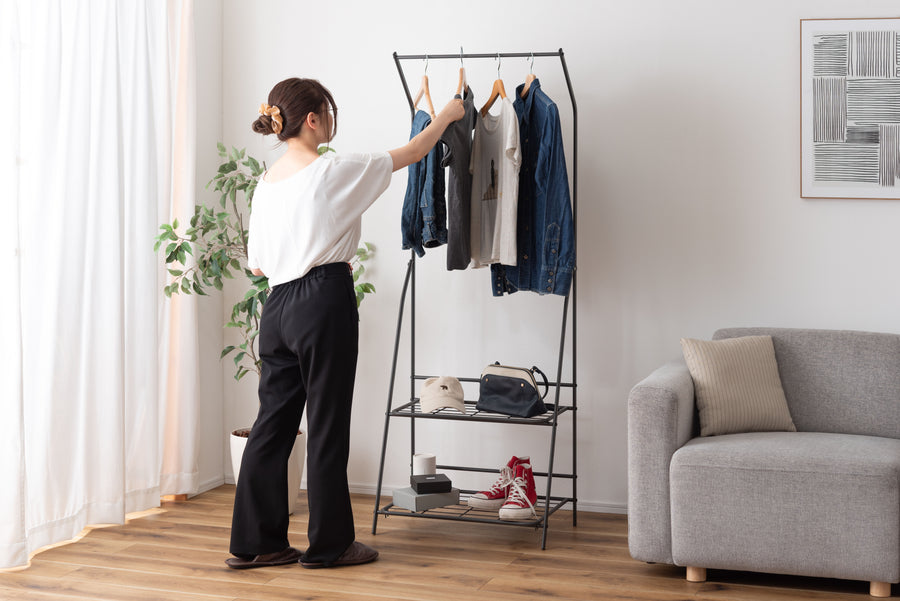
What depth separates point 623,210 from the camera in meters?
3.72

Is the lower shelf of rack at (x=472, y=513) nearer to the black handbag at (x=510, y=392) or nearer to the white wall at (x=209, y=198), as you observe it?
the black handbag at (x=510, y=392)

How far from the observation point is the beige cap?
343cm

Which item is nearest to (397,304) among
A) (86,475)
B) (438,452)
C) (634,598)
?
(438,452)

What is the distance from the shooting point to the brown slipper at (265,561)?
299 cm

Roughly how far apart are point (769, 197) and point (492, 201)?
111cm

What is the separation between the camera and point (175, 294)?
388cm

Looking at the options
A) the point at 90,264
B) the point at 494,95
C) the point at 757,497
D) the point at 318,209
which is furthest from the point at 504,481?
the point at 90,264

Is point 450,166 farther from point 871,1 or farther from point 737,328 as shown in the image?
point 871,1

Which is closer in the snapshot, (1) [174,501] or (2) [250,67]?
(1) [174,501]

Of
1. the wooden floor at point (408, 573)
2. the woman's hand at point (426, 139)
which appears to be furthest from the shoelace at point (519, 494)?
the woman's hand at point (426, 139)

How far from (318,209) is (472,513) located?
4.67 ft

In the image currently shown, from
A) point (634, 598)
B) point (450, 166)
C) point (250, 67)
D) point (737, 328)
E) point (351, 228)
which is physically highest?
point (250, 67)

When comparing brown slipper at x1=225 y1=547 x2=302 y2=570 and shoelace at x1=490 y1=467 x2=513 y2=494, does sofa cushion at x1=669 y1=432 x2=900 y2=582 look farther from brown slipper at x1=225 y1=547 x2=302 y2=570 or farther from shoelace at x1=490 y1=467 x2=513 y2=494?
brown slipper at x1=225 y1=547 x2=302 y2=570

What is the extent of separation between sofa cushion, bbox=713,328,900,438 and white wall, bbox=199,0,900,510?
0.28m
